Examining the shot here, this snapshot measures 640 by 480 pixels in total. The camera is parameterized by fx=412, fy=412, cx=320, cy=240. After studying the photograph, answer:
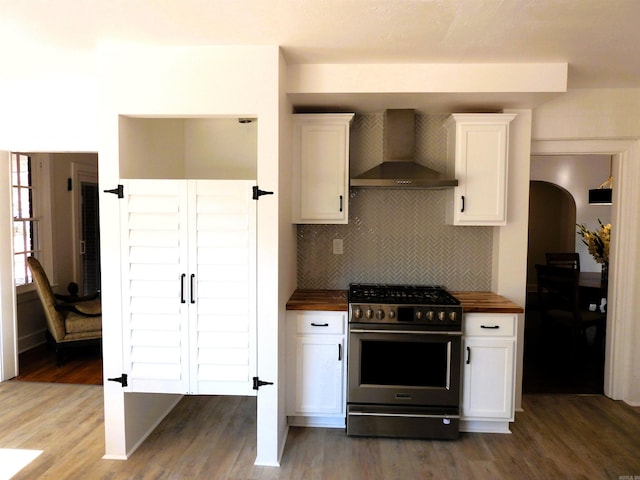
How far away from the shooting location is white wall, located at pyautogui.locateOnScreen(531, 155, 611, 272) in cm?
682

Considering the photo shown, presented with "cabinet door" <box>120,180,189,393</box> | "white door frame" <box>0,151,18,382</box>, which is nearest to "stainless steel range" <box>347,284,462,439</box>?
"cabinet door" <box>120,180,189,393</box>

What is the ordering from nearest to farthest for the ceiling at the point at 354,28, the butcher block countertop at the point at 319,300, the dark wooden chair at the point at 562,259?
the ceiling at the point at 354,28 → the butcher block countertop at the point at 319,300 → the dark wooden chair at the point at 562,259

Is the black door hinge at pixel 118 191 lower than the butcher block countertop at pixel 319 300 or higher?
higher

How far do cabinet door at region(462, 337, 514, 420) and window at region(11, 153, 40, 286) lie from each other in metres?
4.38

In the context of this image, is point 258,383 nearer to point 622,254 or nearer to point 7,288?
point 7,288

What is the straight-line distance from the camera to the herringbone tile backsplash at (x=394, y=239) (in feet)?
10.9

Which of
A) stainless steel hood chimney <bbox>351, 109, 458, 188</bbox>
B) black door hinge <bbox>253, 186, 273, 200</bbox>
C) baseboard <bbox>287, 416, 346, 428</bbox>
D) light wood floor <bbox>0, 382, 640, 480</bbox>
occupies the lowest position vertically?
light wood floor <bbox>0, 382, 640, 480</bbox>

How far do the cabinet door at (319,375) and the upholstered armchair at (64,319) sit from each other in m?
2.36

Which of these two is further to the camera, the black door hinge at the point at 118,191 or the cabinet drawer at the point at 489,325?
the cabinet drawer at the point at 489,325

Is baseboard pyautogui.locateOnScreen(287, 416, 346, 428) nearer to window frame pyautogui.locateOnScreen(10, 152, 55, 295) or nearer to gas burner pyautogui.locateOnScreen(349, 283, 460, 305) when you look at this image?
gas burner pyautogui.locateOnScreen(349, 283, 460, 305)

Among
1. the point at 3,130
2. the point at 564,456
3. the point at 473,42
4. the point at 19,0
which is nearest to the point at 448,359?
the point at 564,456

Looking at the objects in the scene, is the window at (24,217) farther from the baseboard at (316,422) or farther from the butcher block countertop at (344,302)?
the baseboard at (316,422)

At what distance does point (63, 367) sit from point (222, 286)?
258 cm

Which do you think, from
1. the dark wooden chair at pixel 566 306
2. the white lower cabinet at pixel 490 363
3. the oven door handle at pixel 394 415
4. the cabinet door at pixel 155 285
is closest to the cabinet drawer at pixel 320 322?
the oven door handle at pixel 394 415
